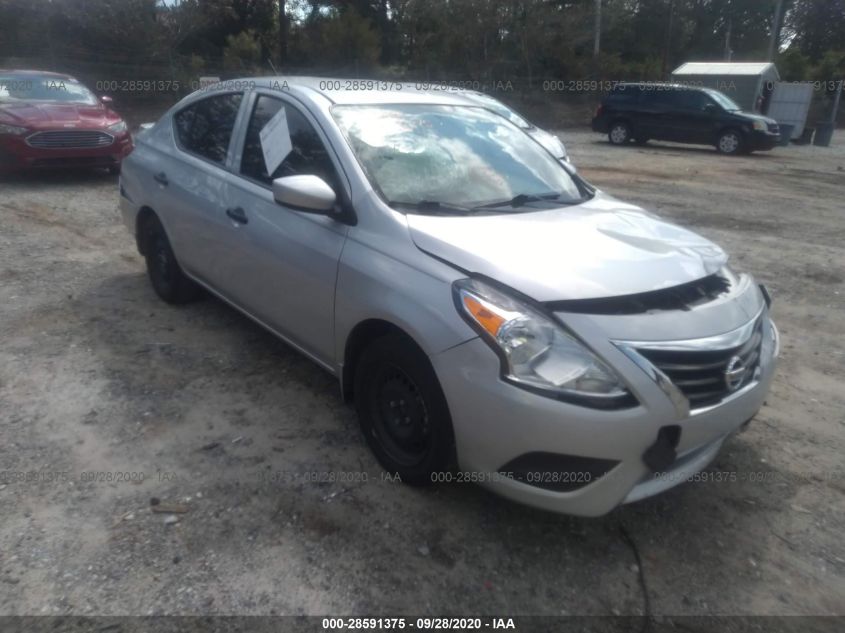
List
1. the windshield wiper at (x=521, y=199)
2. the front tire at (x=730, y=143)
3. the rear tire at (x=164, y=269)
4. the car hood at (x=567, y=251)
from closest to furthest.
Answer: the car hood at (x=567, y=251) → the windshield wiper at (x=521, y=199) → the rear tire at (x=164, y=269) → the front tire at (x=730, y=143)

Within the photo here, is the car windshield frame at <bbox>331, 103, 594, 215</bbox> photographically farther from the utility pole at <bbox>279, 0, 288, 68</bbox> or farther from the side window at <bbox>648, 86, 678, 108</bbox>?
the utility pole at <bbox>279, 0, 288, 68</bbox>

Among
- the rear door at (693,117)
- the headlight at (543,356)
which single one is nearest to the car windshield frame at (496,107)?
the headlight at (543,356)

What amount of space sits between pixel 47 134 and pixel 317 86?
7.15 metres

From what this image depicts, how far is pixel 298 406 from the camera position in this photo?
378 centimetres

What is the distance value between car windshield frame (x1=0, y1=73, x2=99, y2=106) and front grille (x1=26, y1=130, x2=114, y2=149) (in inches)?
39.6

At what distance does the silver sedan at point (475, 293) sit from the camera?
245cm

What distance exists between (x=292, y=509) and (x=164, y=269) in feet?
9.06

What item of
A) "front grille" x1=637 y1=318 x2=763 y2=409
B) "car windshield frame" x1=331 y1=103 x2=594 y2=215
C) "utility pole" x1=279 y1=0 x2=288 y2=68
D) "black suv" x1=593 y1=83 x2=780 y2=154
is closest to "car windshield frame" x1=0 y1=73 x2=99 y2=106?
"car windshield frame" x1=331 y1=103 x2=594 y2=215

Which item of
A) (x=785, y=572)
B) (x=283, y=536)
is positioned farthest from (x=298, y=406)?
(x=785, y=572)

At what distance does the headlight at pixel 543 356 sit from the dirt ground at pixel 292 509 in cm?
76

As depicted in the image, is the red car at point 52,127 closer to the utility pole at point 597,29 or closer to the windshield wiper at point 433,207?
the windshield wiper at point 433,207

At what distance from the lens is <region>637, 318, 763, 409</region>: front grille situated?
2.46 metres

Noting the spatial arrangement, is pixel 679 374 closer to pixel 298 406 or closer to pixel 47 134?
pixel 298 406

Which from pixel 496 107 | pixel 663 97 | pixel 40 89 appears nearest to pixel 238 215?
pixel 496 107
